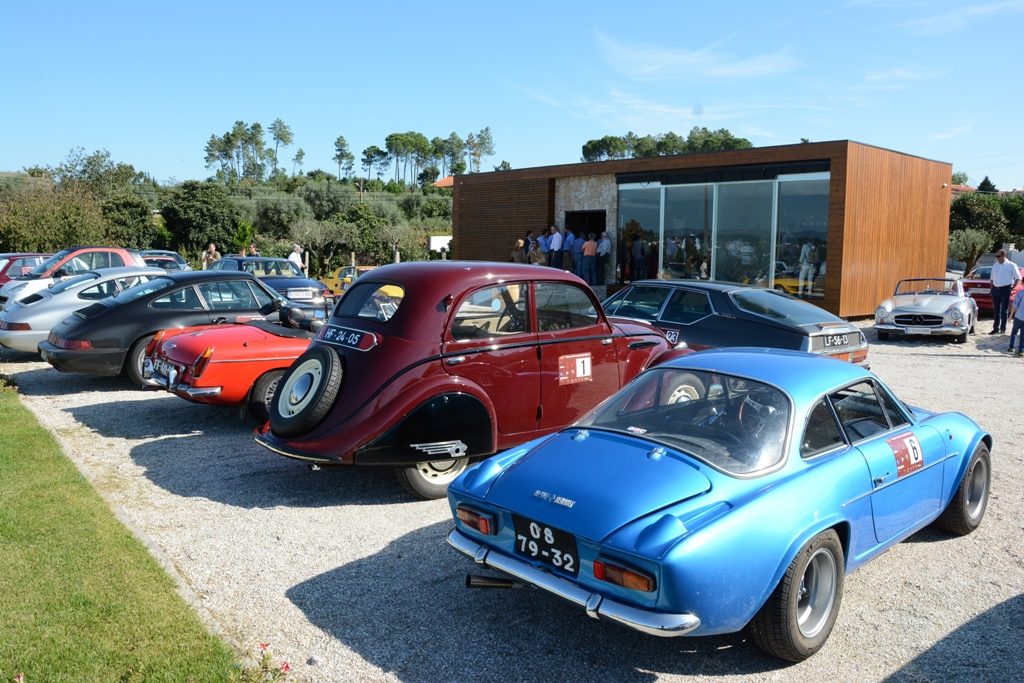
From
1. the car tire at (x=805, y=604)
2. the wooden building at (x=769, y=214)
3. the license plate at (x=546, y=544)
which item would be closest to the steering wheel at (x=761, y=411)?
the car tire at (x=805, y=604)

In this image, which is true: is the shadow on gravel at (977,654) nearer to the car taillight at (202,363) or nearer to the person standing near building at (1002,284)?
the car taillight at (202,363)

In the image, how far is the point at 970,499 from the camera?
5.81 meters

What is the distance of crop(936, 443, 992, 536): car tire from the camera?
18.4 ft

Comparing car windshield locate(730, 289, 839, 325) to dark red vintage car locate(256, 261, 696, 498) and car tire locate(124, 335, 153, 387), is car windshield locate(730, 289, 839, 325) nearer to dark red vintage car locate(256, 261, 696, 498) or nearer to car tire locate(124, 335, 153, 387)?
dark red vintage car locate(256, 261, 696, 498)

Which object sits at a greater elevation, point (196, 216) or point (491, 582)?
point (196, 216)

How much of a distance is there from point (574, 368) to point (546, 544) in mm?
3346

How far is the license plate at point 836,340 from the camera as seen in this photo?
10430 millimetres

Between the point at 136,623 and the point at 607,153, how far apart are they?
130629 millimetres

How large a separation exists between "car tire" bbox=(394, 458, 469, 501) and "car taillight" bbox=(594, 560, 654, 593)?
2.67 m

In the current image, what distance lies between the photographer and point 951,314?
1697 centimetres

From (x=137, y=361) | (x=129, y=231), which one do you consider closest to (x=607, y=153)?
(x=129, y=231)

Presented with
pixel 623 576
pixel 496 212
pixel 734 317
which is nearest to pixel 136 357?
pixel 734 317

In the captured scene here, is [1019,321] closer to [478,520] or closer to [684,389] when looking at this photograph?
[684,389]

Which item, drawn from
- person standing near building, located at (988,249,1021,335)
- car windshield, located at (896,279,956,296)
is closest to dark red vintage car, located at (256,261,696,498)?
car windshield, located at (896,279,956,296)
